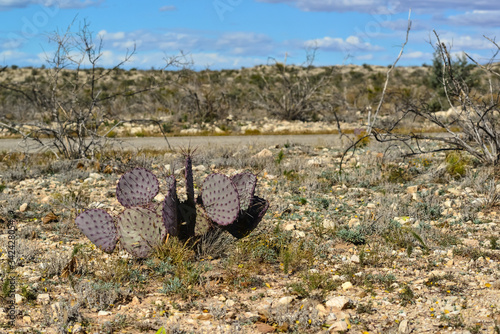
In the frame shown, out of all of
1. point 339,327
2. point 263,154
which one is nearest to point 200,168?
point 263,154

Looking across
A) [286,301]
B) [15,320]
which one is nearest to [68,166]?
[15,320]

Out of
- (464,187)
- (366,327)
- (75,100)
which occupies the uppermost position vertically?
(75,100)

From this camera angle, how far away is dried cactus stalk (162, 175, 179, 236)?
5.02 metres

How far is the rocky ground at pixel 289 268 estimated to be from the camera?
4.12m

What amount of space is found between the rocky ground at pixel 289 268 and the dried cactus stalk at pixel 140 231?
0.45 feet

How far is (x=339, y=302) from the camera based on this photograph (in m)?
4.33

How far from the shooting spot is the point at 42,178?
8859 millimetres

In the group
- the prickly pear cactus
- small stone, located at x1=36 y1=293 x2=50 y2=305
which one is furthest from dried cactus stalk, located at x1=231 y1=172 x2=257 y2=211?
small stone, located at x1=36 y1=293 x2=50 y2=305

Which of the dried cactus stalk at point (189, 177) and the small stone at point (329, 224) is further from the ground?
the dried cactus stalk at point (189, 177)

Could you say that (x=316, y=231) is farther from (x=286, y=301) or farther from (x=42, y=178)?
(x=42, y=178)

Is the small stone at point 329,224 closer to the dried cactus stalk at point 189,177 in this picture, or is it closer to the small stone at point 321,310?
the dried cactus stalk at point 189,177

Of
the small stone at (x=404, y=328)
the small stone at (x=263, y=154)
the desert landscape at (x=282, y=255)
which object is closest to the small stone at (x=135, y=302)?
the desert landscape at (x=282, y=255)

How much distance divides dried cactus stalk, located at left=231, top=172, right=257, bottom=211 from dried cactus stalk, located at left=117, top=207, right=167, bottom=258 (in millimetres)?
950

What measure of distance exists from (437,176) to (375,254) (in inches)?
152
